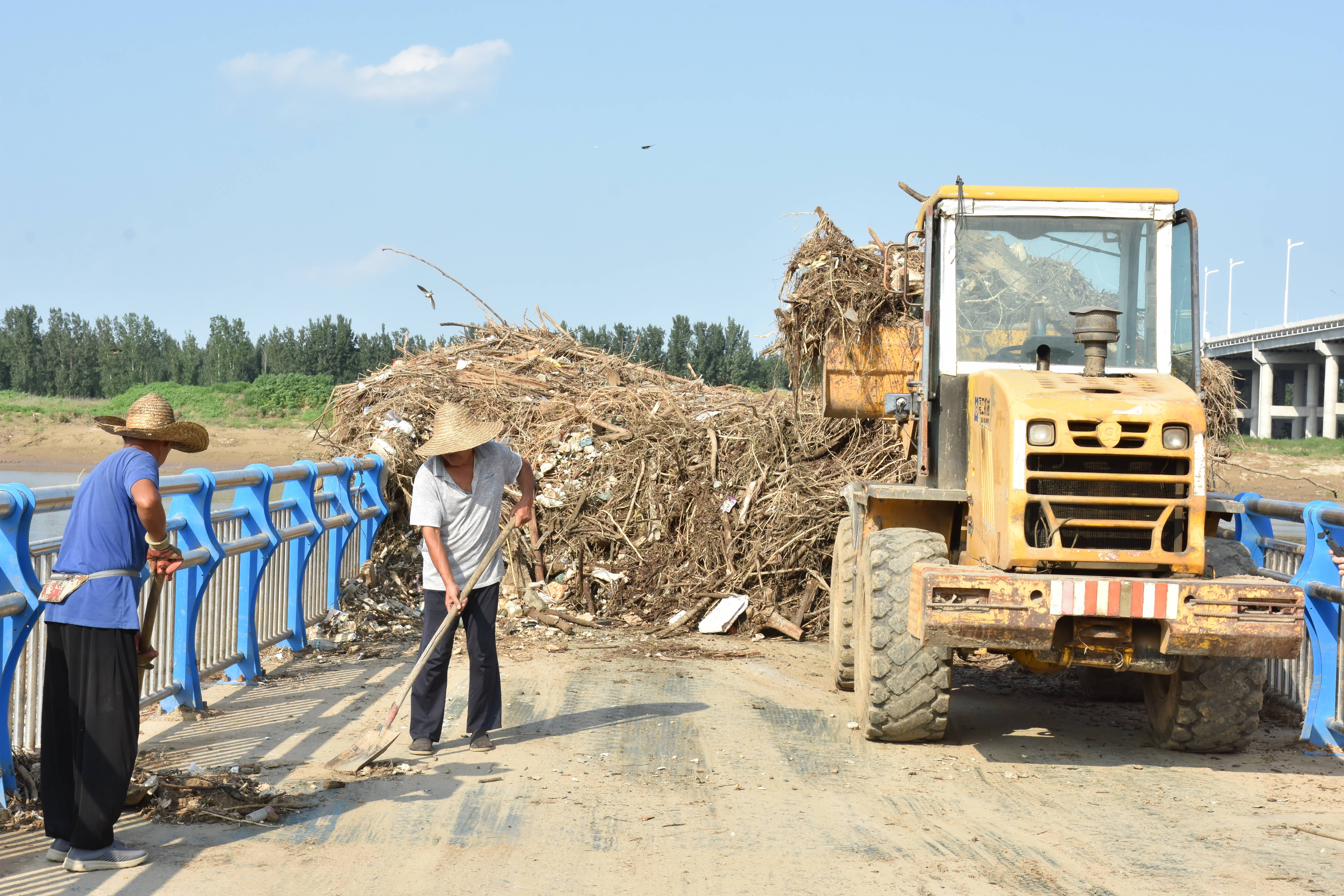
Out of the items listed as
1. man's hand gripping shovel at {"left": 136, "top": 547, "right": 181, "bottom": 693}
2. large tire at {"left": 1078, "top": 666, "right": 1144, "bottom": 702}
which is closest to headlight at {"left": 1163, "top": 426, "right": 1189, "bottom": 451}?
large tire at {"left": 1078, "top": 666, "right": 1144, "bottom": 702}

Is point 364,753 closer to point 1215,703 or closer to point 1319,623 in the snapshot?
point 1215,703

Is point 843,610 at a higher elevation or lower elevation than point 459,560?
lower

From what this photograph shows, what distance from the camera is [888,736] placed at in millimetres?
6301

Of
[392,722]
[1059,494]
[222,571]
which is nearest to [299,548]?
[222,571]

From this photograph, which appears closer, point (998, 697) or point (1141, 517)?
point (1141, 517)

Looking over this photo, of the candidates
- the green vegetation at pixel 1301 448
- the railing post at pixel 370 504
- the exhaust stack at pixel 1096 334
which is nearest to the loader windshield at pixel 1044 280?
the exhaust stack at pixel 1096 334

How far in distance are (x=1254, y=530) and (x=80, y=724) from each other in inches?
277

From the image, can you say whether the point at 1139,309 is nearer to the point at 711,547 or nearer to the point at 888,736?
the point at 888,736

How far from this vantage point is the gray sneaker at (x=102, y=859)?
14.0 feet

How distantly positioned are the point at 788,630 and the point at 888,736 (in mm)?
3727

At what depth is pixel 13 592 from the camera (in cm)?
468

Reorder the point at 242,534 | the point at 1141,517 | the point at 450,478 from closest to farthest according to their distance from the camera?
the point at 1141,517 → the point at 450,478 → the point at 242,534

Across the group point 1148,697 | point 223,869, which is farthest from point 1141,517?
point 223,869

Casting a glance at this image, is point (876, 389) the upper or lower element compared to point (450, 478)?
upper
